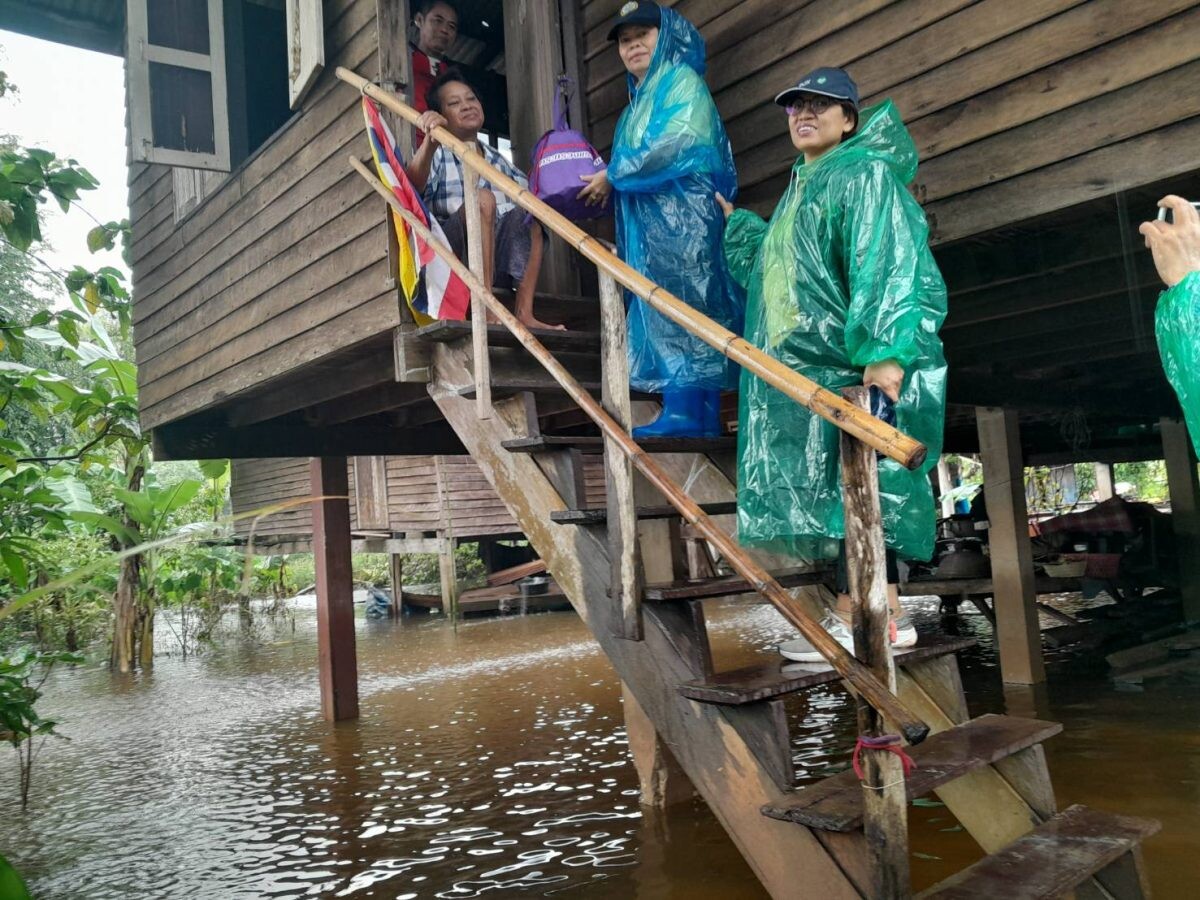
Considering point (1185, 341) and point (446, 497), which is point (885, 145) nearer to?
point (1185, 341)

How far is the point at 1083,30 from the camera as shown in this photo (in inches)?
107

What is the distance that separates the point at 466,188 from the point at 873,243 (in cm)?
167

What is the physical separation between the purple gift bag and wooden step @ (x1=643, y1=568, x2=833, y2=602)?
1715 millimetres

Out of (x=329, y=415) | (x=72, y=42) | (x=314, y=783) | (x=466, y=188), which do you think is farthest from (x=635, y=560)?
(x=72, y=42)

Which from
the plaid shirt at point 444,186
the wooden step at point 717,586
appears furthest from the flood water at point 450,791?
the plaid shirt at point 444,186

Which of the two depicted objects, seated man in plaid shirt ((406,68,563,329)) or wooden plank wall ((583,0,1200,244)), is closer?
wooden plank wall ((583,0,1200,244))

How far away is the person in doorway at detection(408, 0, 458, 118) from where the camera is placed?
15.8ft

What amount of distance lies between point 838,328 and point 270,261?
168 inches

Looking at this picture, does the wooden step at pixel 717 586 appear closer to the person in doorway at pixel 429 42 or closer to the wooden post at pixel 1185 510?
the person in doorway at pixel 429 42

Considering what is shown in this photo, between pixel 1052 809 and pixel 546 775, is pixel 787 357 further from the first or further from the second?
pixel 546 775

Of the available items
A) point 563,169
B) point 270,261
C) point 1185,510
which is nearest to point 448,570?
point 270,261

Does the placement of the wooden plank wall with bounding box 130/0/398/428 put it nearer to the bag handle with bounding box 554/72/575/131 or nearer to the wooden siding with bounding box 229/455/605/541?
the bag handle with bounding box 554/72/575/131

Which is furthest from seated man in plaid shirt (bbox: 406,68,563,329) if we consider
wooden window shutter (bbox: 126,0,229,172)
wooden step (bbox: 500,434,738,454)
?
wooden window shutter (bbox: 126,0,229,172)

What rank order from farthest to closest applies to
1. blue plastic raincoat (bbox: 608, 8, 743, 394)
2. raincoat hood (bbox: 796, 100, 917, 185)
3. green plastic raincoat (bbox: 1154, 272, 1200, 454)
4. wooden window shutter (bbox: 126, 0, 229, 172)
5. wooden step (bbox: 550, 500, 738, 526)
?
wooden window shutter (bbox: 126, 0, 229, 172) → blue plastic raincoat (bbox: 608, 8, 743, 394) → wooden step (bbox: 550, 500, 738, 526) → raincoat hood (bbox: 796, 100, 917, 185) → green plastic raincoat (bbox: 1154, 272, 1200, 454)
